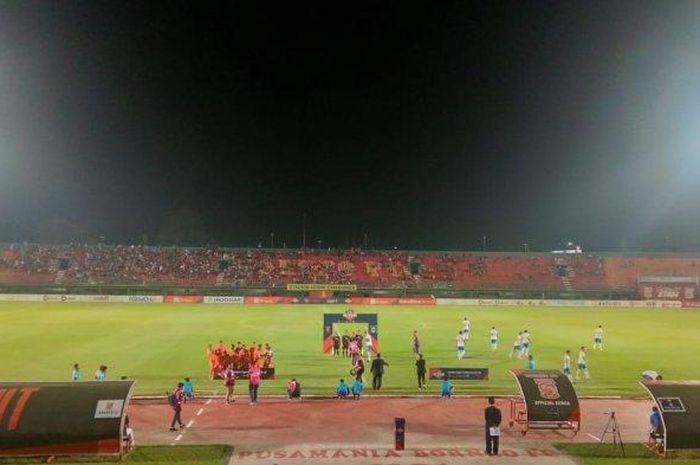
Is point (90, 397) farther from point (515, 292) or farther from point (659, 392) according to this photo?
point (515, 292)

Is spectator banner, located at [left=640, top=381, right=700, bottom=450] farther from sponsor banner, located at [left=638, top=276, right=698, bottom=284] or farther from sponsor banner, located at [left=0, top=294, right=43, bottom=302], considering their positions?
sponsor banner, located at [left=638, top=276, right=698, bottom=284]

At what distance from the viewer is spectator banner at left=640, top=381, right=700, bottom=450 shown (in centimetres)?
1636

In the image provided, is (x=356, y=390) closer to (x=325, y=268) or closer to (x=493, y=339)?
(x=493, y=339)

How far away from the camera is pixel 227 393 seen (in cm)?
2392

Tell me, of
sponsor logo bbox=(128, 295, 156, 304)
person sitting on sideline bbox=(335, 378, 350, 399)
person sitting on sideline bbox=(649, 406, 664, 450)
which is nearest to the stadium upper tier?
sponsor logo bbox=(128, 295, 156, 304)

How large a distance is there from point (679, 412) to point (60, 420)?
15.9m

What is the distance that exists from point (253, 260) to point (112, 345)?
58.7 m

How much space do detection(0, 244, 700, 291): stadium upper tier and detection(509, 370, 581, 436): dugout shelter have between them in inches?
2742

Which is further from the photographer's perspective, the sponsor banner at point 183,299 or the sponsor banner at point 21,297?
the sponsor banner at point 183,299

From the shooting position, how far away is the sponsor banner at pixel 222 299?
76625mm

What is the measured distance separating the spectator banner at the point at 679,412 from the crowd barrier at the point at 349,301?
60882 millimetres

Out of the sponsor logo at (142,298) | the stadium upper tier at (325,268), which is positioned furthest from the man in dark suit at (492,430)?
the stadium upper tier at (325,268)

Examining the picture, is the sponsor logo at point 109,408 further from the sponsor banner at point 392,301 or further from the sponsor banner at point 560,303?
the sponsor banner at point 560,303

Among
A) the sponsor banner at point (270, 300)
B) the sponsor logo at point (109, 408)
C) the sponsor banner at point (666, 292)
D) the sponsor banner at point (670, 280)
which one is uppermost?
the sponsor banner at point (670, 280)
